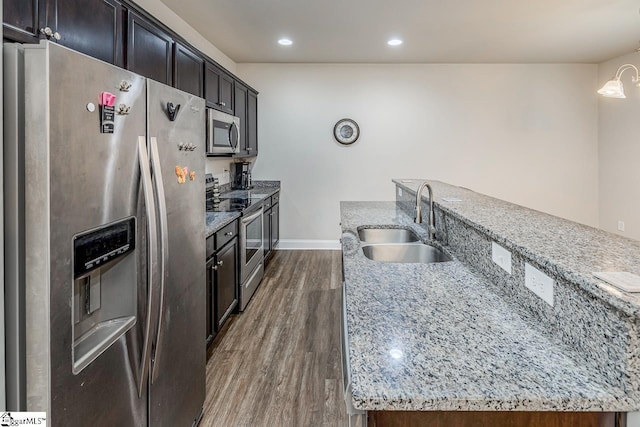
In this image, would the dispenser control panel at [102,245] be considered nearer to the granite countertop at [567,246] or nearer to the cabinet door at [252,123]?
the granite countertop at [567,246]

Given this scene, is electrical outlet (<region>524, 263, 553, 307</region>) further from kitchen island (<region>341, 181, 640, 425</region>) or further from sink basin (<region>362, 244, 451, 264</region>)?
sink basin (<region>362, 244, 451, 264</region>)

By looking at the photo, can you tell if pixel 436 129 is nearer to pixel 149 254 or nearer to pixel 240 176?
pixel 240 176

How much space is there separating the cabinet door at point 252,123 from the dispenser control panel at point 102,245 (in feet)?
13.2

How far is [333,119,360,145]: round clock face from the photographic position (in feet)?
19.1

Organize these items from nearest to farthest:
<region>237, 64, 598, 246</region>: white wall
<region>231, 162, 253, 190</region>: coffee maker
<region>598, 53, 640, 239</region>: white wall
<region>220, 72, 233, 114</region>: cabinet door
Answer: <region>220, 72, 233, 114</region>: cabinet door → <region>598, 53, 640, 239</region>: white wall → <region>231, 162, 253, 190</region>: coffee maker → <region>237, 64, 598, 246</region>: white wall

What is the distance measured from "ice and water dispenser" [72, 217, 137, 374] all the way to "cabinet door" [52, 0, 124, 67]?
1061 millimetres

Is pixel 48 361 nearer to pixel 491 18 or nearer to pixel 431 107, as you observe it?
pixel 491 18

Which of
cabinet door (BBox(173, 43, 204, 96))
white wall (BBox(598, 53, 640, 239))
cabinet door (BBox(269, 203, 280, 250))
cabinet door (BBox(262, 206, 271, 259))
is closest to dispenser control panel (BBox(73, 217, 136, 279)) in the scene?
cabinet door (BBox(173, 43, 204, 96))

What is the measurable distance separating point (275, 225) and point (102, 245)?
14.4 feet

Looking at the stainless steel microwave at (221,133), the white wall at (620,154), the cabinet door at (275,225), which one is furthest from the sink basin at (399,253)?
the white wall at (620,154)

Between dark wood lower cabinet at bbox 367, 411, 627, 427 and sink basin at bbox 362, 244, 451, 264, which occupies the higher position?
sink basin at bbox 362, 244, 451, 264

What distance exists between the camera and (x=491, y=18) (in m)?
3.83

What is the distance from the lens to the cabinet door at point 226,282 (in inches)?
112

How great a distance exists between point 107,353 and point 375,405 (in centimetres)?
89
